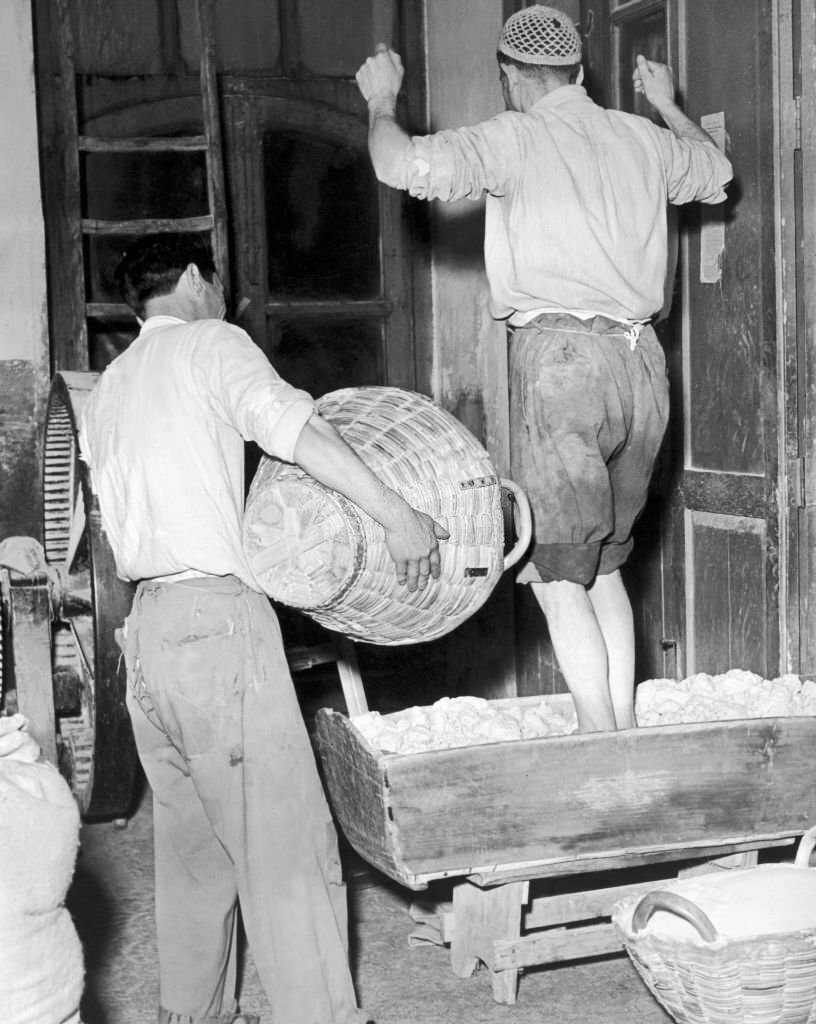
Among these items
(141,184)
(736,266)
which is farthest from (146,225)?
(736,266)

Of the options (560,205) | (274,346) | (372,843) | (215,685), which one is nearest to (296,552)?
(215,685)

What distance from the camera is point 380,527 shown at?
10.8 ft

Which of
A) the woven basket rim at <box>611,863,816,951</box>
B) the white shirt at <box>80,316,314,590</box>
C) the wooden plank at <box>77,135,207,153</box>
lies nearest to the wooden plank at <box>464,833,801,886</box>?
the woven basket rim at <box>611,863,816,951</box>

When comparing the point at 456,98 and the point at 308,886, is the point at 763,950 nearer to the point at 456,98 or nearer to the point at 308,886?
the point at 308,886

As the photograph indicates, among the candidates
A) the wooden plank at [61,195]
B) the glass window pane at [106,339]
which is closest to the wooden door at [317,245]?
the glass window pane at [106,339]

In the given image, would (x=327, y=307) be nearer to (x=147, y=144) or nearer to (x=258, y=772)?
(x=147, y=144)

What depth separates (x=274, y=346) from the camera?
253 inches

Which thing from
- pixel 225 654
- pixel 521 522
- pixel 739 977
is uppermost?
pixel 521 522

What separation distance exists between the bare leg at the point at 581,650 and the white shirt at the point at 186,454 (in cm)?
86

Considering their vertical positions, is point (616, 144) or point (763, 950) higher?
point (616, 144)

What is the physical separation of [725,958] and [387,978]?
1.31 meters

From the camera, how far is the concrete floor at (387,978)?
379 cm

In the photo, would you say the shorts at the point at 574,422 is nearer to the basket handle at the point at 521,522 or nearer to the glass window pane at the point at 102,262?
the basket handle at the point at 521,522

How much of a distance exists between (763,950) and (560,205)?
185 centimetres
